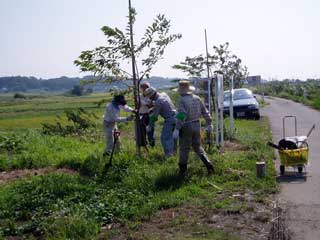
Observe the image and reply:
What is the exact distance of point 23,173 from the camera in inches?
417

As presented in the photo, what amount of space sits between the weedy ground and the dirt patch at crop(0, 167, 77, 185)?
5.2 inches

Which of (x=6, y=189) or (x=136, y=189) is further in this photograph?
(x=6, y=189)

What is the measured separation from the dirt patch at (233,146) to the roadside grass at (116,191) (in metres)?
1.20

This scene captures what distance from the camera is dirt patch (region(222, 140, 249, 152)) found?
40.7 feet

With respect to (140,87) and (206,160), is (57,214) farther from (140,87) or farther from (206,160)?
(140,87)

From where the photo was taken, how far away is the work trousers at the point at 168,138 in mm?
10375

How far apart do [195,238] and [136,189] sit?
2395 mm

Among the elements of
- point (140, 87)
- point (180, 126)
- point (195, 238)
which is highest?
point (140, 87)

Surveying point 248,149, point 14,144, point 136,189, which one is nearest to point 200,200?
point 136,189

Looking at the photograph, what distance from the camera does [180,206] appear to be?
7.18 meters

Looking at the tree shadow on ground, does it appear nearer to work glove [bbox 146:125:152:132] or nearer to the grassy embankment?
work glove [bbox 146:125:152:132]

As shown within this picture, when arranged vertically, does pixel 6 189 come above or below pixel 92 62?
below

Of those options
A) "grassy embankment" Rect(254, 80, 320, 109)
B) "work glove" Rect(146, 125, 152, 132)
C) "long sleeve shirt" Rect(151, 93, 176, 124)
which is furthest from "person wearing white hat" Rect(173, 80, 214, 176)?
"grassy embankment" Rect(254, 80, 320, 109)

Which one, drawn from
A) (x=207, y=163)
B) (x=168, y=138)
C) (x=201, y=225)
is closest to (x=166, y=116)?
(x=168, y=138)
